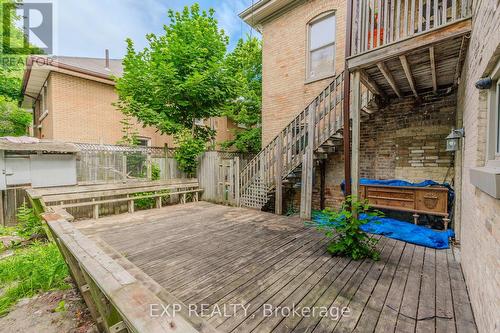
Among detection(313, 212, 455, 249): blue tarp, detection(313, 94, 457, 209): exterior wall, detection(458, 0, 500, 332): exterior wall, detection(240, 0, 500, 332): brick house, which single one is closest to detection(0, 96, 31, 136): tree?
detection(240, 0, 500, 332): brick house

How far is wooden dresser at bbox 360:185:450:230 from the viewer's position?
4484mm

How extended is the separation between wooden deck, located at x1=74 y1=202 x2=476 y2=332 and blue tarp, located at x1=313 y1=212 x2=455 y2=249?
0.24 meters

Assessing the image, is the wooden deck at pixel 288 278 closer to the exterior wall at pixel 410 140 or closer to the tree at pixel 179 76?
the exterior wall at pixel 410 140

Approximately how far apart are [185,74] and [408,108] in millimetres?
6484

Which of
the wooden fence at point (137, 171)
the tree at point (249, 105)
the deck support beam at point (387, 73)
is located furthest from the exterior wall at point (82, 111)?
the deck support beam at point (387, 73)

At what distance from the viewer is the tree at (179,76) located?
23.3ft

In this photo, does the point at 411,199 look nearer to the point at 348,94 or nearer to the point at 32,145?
the point at 348,94

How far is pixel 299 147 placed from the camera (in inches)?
238

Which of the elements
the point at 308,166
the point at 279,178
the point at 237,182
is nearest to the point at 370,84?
the point at 308,166

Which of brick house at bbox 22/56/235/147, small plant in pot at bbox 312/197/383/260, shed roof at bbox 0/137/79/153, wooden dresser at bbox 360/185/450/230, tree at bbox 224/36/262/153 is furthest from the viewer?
tree at bbox 224/36/262/153

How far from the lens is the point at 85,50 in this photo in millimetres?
20688

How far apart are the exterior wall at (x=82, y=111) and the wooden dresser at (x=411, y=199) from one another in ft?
35.0

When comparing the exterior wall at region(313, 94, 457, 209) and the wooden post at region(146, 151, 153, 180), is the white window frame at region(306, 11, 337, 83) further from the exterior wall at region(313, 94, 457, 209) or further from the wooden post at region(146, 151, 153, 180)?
the wooden post at region(146, 151, 153, 180)

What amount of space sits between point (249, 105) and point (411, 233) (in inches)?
328
